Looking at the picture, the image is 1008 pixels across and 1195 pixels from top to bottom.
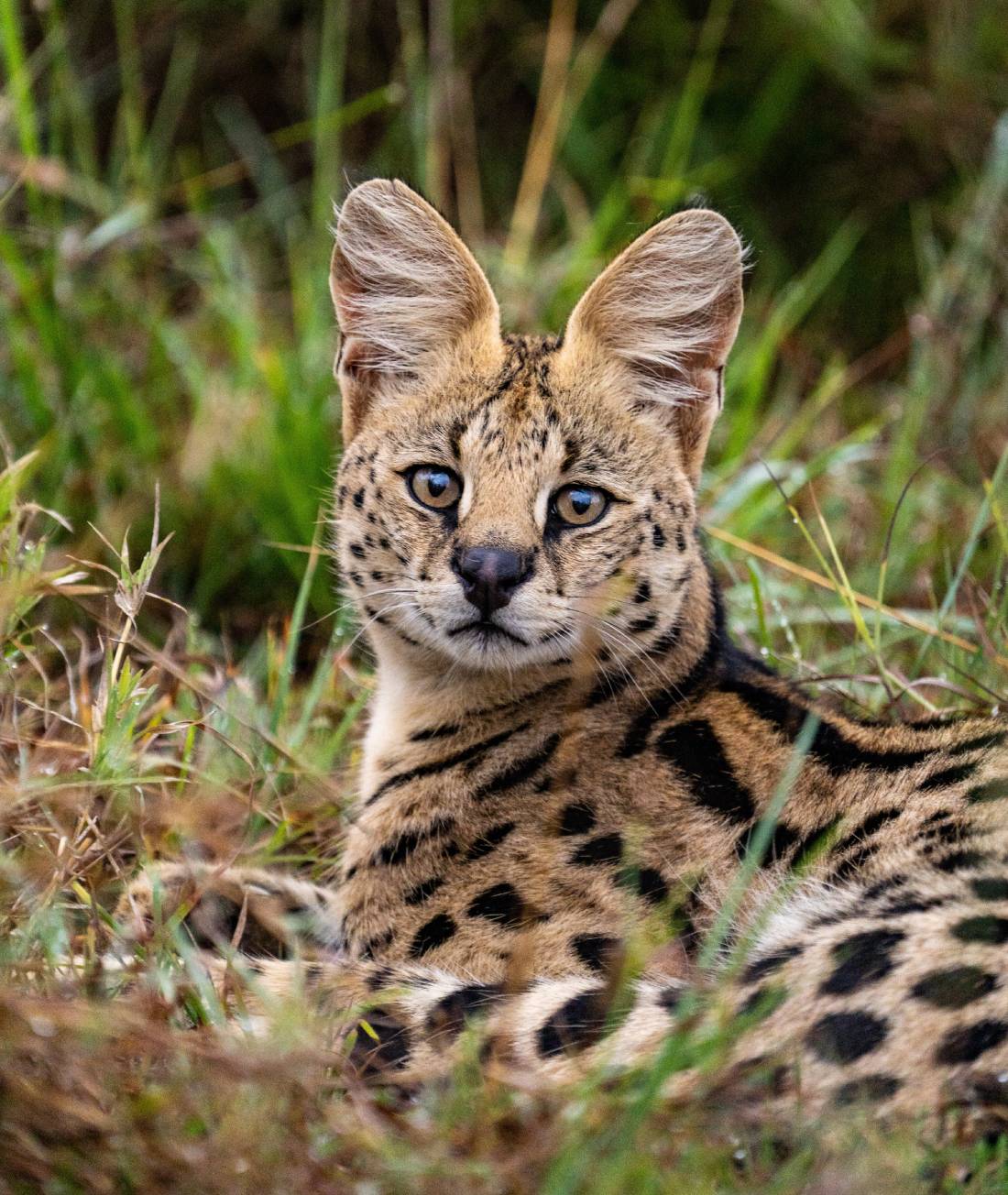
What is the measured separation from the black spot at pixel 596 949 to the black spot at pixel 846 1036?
559mm

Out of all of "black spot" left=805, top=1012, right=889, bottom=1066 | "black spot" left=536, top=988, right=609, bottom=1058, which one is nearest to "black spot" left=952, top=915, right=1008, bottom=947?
"black spot" left=805, top=1012, right=889, bottom=1066

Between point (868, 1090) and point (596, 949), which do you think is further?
point (596, 949)

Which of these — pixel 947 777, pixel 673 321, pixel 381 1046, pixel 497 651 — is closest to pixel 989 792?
pixel 947 777

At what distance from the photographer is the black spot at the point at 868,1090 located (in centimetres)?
258

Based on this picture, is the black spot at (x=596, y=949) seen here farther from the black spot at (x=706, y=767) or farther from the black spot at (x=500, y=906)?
the black spot at (x=706, y=767)

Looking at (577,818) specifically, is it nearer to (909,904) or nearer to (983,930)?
(909,904)

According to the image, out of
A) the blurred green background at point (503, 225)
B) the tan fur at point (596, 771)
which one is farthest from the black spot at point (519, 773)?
the blurred green background at point (503, 225)

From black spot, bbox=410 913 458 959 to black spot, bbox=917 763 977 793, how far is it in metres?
1.06

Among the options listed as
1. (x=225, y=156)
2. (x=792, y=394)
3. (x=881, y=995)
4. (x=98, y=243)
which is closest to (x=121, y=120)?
(x=225, y=156)

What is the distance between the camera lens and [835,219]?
7887mm

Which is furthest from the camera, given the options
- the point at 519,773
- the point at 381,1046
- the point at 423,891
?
the point at 519,773

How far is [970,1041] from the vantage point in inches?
102

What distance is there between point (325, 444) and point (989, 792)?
9.48ft

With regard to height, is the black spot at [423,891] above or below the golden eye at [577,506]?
below
